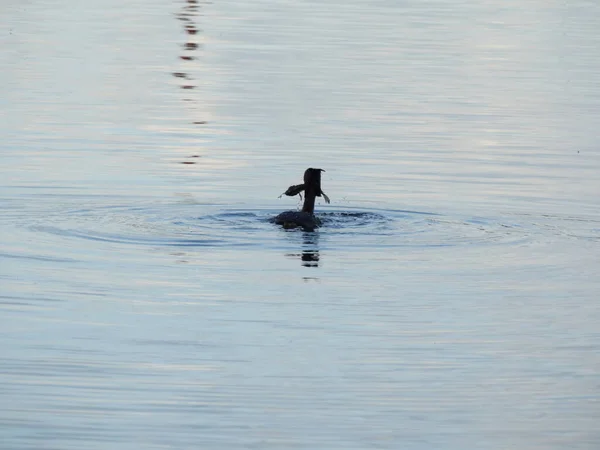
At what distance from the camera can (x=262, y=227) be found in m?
14.3

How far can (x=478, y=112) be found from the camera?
2311 cm

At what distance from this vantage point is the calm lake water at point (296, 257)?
887cm

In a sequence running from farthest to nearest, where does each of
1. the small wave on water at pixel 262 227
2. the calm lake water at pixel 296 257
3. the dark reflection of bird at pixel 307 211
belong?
the dark reflection of bird at pixel 307 211 < the small wave on water at pixel 262 227 < the calm lake water at pixel 296 257

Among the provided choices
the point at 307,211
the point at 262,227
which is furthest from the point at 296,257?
the point at 307,211

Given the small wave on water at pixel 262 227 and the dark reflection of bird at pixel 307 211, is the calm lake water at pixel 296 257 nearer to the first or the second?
the small wave on water at pixel 262 227

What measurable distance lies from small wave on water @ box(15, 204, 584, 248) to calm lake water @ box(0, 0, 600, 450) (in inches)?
1.8

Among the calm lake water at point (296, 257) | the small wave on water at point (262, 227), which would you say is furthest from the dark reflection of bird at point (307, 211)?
the calm lake water at point (296, 257)

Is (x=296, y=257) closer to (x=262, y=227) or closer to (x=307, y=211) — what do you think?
(x=262, y=227)

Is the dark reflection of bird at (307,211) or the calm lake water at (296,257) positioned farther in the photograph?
the dark reflection of bird at (307,211)

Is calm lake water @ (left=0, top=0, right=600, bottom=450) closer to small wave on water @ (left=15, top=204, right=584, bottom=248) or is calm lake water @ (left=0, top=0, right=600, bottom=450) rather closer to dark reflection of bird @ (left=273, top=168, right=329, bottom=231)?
small wave on water @ (left=15, top=204, right=584, bottom=248)

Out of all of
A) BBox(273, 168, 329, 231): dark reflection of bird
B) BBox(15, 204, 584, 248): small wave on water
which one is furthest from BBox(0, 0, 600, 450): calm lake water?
→ BBox(273, 168, 329, 231): dark reflection of bird

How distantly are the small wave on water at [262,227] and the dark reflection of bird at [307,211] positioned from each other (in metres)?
0.09

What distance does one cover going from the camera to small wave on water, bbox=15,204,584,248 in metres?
13.8

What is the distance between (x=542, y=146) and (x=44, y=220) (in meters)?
7.90
